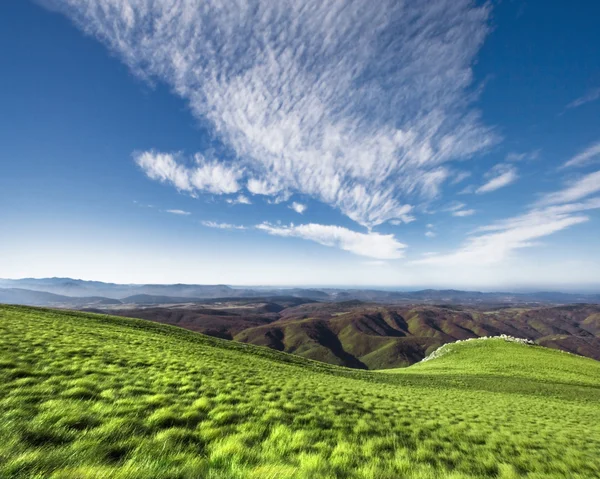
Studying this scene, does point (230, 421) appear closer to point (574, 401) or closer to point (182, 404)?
point (182, 404)

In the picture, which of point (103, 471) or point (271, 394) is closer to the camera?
point (103, 471)

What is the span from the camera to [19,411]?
700 cm

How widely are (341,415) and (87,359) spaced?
13231mm

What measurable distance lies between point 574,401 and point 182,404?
42.4 meters

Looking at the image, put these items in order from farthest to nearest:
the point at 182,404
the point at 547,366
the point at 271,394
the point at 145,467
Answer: the point at 547,366 → the point at 271,394 → the point at 182,404 → the point at 145,467

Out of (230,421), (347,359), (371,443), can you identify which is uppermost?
(230,421)

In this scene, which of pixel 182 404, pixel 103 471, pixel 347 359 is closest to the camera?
pixel 103 471

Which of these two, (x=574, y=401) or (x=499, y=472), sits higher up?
(x=499, y=472)

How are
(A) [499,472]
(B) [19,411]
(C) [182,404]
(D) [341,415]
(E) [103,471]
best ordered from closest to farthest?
(E) [103,471] < (B) [19,411] < (A) [499,472] < (C) [182,404] < (D) [341,415]

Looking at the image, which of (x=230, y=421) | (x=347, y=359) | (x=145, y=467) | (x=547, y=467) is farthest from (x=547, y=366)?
(x=347, y=359)

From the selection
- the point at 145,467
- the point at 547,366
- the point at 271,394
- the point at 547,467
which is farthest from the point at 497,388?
the point at 145,467

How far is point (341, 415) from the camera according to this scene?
11828 millimetres

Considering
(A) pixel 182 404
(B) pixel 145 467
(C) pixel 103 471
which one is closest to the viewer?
(C) pixel 103 471

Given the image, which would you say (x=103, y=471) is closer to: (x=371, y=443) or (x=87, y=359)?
(x=371, y=443)
